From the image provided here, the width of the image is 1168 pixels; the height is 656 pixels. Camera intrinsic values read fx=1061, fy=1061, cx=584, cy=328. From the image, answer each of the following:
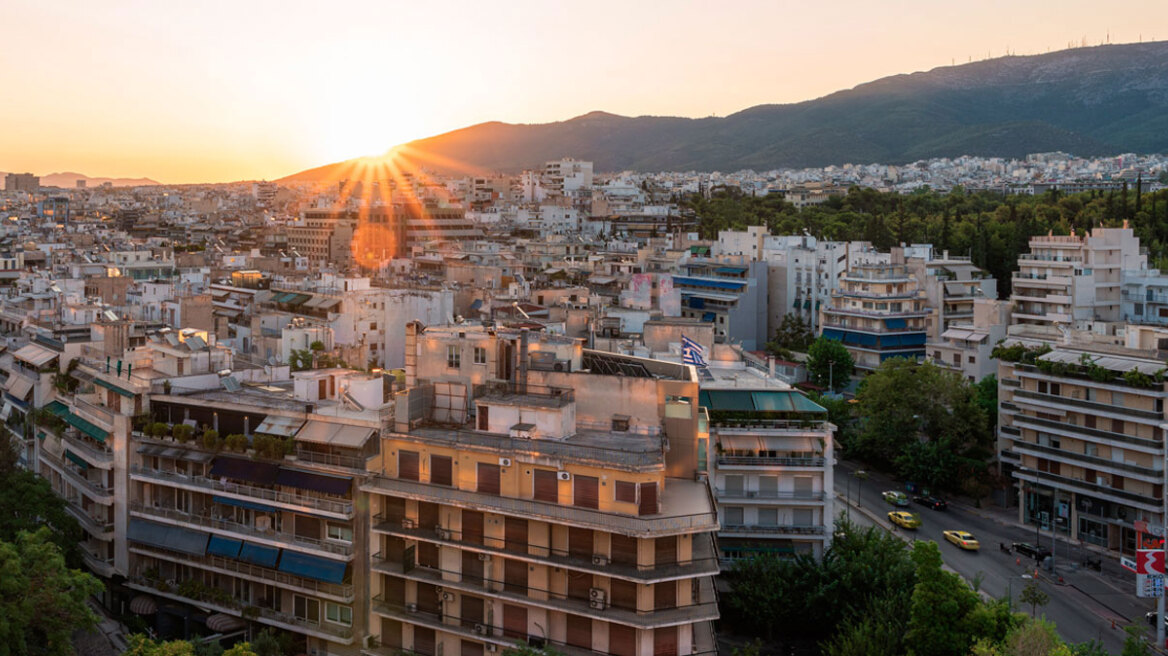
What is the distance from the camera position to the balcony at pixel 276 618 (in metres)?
26.2

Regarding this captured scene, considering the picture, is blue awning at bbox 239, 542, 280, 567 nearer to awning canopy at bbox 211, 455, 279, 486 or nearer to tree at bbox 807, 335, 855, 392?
awning canopy at bbox 211, 455, 279, 486

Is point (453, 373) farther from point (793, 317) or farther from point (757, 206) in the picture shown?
point (757, 206)

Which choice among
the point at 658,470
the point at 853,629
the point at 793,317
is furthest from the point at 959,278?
the point at 658,470

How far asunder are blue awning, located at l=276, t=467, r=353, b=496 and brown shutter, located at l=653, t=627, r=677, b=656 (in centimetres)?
857

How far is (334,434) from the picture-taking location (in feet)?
86.5

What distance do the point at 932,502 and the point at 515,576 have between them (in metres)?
26.4

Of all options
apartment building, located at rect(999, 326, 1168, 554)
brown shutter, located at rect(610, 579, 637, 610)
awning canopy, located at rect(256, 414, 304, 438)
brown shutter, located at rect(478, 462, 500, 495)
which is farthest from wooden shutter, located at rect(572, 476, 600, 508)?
apartment building, located at rect(999, 326, 1168, 554)

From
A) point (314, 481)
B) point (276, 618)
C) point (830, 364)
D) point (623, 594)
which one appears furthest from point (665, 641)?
point (830, 364)

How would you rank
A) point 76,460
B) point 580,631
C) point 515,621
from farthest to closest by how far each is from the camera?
point 76,460, point 515,621, point 580,631

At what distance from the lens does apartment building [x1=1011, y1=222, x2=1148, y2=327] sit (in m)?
59.8

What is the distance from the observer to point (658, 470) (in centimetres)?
2212

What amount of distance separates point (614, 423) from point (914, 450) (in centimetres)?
2529

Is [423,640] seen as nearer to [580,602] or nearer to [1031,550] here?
[580,602]

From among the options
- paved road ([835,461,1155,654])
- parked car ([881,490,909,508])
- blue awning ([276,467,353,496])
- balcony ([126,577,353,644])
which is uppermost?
blue awning ([276,467,353,496])
